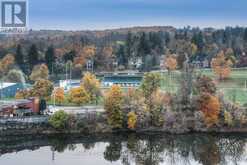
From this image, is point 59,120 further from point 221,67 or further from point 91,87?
point 221,67

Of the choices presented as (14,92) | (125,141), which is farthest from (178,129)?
(14,92)

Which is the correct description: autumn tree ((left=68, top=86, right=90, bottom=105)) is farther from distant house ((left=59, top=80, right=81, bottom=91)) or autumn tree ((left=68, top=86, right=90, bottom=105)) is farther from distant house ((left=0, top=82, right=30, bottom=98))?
distant house ((left=59, top=80, right=81, bottom=91))

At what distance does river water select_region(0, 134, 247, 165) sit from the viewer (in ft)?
51.7

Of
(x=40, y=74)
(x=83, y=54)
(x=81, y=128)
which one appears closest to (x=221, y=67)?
(x=83, y=54)

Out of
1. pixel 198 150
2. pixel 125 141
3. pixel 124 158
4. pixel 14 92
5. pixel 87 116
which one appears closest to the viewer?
pixel 124 158

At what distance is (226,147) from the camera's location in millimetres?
17484

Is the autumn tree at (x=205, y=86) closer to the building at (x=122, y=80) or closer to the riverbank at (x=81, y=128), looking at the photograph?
the riverbank at (x=81, y=128)

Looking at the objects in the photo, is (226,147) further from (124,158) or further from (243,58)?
(243,58)

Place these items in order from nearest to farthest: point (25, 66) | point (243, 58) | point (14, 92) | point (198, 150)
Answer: point (198, 150)
point (14, 92)
point (25, 66)
point (243, 58)

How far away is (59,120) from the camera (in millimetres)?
18953

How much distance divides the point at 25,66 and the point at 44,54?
6.08 feet

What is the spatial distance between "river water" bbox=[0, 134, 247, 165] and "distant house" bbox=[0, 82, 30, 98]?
23.4 ft

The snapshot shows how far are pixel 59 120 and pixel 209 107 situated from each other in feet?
17.5

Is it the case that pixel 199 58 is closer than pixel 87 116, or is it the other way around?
pixel 87 116
